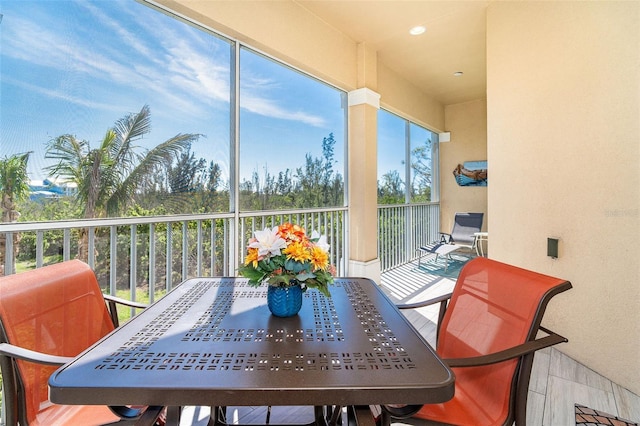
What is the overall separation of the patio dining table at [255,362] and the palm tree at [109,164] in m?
1.14

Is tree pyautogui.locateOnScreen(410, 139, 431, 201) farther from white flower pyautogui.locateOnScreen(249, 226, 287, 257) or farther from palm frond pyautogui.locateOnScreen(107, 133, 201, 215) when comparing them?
white flower pyautogui.locateOnScreen(249, 226, 287, 257)

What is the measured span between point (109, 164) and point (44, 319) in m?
1.21

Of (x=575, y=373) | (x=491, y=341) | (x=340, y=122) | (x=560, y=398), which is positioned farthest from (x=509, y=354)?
(x=340, y=122)

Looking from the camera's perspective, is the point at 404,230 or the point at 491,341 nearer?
the point at 491,341

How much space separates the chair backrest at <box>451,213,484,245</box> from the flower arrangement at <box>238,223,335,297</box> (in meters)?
4.89

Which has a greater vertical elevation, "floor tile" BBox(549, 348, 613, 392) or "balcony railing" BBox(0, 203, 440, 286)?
"balcony railing" BBox(0, 203, 440, 286)

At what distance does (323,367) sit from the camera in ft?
2.75

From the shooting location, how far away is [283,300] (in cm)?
117

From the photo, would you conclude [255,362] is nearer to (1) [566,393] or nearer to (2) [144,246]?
(2) [144,246]

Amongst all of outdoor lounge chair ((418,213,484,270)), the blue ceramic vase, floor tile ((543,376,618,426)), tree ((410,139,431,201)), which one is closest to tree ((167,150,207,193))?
the blue ceramic vase

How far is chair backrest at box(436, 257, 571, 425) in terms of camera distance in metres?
1.05

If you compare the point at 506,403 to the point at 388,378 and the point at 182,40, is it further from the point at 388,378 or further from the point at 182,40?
the point at 182,40

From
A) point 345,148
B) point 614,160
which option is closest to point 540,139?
point 614,160

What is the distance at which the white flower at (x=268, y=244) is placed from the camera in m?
1.15
